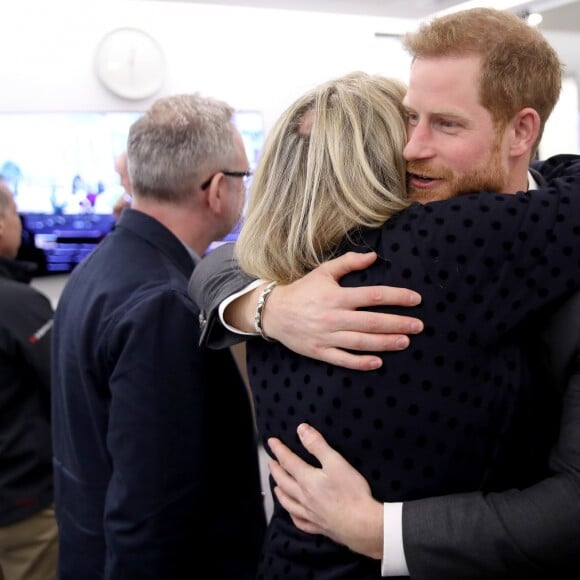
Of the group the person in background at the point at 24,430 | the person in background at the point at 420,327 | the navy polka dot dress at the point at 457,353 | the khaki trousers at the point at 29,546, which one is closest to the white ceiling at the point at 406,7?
the person in background at the point at 24,430

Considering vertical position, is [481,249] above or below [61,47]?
below

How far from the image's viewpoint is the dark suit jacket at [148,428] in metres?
1.34

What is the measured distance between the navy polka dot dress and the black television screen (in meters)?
3.32

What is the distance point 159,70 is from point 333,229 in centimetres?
364

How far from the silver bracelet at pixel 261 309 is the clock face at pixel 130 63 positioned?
3475 millimetres

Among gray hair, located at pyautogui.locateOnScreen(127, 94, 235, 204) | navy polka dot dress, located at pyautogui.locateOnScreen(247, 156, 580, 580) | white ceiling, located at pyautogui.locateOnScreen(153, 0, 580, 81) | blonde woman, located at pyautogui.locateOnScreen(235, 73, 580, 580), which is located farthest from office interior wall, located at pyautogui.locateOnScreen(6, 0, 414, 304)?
navy polka dot dress, located at pyautogui.locateOnScreen(247, 156, 580, 580)

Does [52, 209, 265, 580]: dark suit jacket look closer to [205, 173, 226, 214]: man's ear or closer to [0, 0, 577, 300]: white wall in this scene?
[205, 173, 226, 214]: man's ear

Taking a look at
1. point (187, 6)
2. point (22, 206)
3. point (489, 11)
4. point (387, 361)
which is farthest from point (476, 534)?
point (187, 6)

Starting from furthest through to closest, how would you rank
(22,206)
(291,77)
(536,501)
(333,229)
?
(291,77) → (22,206) → (333,229) → (536,501)

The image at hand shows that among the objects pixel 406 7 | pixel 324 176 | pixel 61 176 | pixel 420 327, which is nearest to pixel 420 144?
pixel 324 176

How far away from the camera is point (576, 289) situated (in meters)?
0.88

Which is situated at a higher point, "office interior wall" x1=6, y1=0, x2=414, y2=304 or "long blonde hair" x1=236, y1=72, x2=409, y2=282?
"office interior wall" x1=6, y1=0, x2=414, y2=304

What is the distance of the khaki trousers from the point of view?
2.28 metres

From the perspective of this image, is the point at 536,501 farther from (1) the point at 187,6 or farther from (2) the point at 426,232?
(1) the point at 187,6
